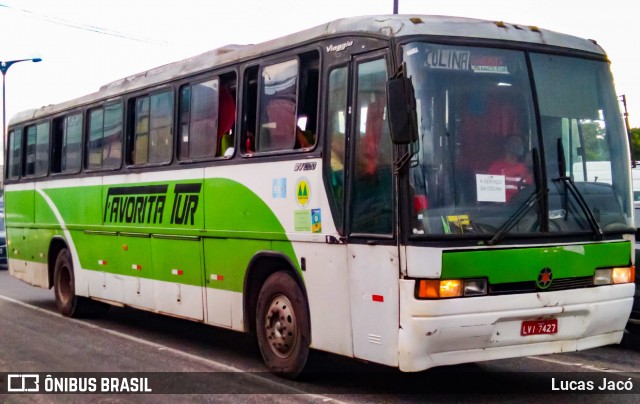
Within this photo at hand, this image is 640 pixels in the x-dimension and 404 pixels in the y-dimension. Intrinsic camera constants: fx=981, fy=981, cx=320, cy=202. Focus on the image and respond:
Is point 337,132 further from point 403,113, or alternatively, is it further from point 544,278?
point 544,278

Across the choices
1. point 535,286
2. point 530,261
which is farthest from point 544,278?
point 530,261

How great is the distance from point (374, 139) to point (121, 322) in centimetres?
748

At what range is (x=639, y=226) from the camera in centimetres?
1107

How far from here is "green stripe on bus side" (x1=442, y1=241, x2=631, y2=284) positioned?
24.7 feet

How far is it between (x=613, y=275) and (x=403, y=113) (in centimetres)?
246

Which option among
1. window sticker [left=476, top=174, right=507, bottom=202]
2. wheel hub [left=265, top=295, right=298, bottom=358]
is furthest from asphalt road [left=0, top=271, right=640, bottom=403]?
window sticker [left=476, top=174, right=507, bottom=202]

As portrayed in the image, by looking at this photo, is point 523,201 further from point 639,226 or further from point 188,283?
point 188,283

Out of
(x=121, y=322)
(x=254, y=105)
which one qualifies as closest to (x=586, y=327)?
(x=254, y=105)

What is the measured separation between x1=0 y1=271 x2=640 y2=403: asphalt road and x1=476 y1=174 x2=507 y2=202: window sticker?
178 cm

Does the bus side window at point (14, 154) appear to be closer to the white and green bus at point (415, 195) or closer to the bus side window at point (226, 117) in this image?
the white and green bus at point (415, 195)

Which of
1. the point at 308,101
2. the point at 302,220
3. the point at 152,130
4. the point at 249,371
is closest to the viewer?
the point at 302,220

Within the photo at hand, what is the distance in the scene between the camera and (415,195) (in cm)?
763

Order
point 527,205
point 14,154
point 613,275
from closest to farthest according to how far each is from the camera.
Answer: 1. point 527,205
2. point 613,275
3. point 14,154

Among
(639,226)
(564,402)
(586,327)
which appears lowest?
(564,402)
